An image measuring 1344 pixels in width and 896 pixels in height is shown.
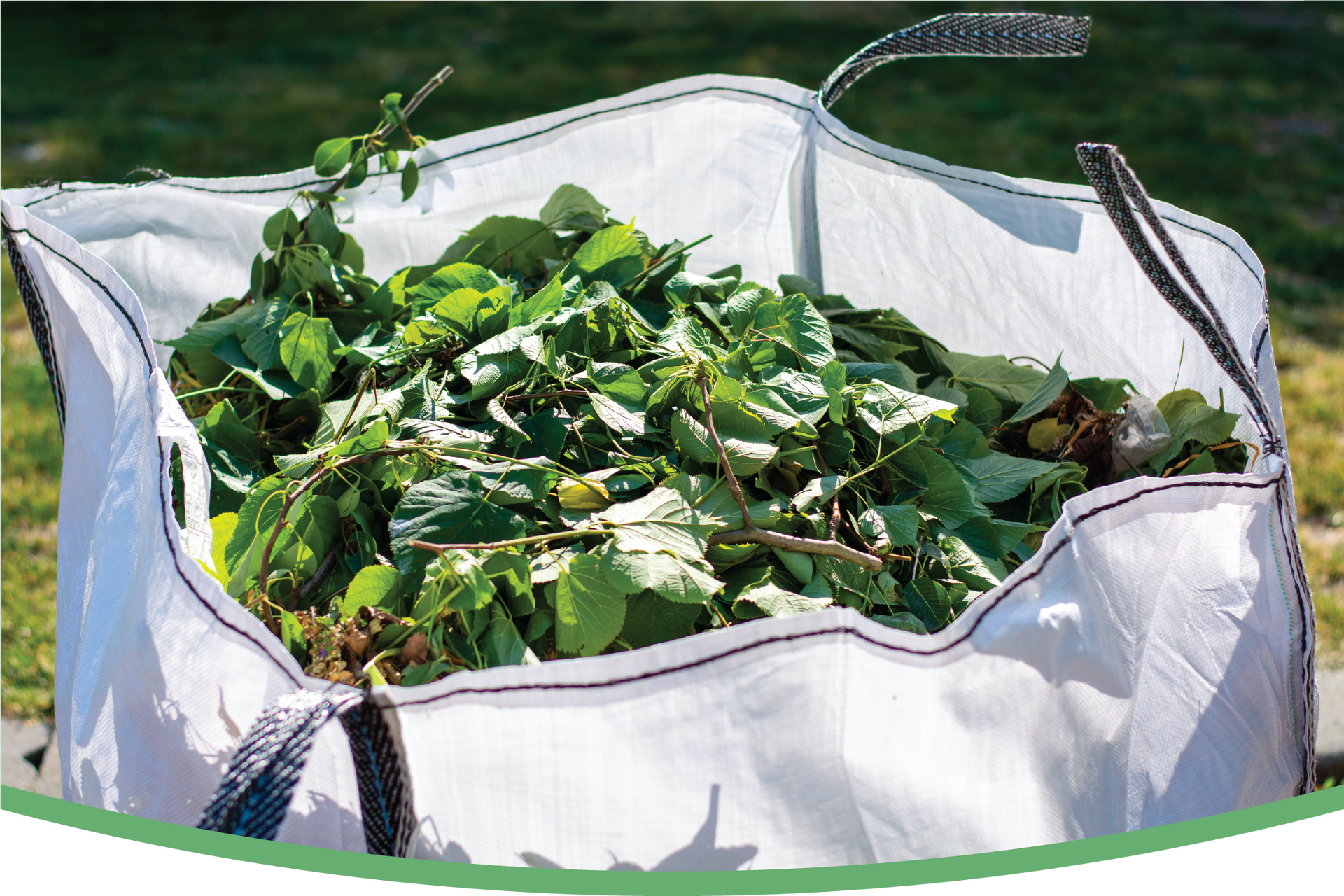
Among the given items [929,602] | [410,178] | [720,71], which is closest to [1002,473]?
[929,602]

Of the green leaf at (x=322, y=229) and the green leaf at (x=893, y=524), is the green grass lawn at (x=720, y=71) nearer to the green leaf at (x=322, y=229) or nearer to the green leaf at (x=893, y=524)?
the green leaf at (x=322, y=229)

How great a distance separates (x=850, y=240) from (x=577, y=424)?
0.56 metres

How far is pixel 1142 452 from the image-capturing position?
975mm

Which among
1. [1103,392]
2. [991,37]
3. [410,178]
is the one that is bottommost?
[1103,392]

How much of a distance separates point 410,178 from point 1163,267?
80 cm

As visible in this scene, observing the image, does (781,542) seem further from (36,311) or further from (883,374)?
(36,311)

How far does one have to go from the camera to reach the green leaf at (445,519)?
0.75m

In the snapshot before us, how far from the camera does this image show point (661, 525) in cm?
77

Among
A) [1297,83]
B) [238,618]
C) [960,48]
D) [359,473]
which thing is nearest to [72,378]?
[359,473]

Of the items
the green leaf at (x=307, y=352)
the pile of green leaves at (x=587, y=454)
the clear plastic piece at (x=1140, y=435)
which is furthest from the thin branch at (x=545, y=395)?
the clear plastic piece at (x=1140, y=435)

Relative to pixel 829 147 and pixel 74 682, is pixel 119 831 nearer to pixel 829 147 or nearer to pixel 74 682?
pixel 74 682

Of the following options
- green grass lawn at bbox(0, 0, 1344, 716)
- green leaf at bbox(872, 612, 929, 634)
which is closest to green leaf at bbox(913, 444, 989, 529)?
green leaf at bbox(872, 612, 929, 634)

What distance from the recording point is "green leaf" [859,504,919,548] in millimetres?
821

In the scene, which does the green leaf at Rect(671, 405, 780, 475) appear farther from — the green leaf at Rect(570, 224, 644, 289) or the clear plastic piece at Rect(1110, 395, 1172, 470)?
the clear plastic piece at Rect(1110, 395, 1172, 470)
